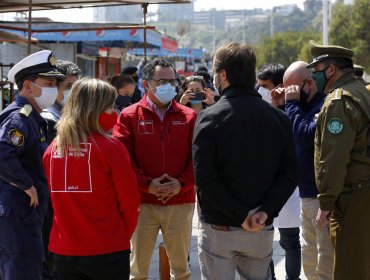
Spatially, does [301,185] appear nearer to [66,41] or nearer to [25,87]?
[25,87]

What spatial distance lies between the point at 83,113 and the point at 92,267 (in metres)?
0.96

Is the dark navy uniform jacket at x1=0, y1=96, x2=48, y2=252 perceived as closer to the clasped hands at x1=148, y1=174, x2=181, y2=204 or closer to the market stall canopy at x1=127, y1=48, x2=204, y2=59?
the clasped hands at x1=148, y1=174, x2=181, y2=204

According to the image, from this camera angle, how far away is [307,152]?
5.51 metres

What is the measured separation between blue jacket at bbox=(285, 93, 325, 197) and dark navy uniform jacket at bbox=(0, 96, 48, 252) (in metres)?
2.03

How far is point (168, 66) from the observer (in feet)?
19.0

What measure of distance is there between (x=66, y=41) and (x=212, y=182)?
52.4 ft

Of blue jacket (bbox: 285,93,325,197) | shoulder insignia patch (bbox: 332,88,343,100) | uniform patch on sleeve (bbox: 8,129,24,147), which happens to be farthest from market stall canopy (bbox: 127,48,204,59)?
shoulder insignia patch (bbox: 332,88,343,100)

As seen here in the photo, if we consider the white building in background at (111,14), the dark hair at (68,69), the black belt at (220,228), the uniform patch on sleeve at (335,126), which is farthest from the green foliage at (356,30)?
the black belt at (220,228)

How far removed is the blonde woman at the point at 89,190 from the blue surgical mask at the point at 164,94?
4.52ft

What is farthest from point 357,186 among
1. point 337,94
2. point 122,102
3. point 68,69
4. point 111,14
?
point 111,14

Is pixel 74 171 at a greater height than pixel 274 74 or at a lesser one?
lesser

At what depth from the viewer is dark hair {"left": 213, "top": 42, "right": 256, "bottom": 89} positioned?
418 cm

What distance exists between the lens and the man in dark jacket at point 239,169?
4.11 meters

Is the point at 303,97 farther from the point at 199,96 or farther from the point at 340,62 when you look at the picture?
the point at 199,96
